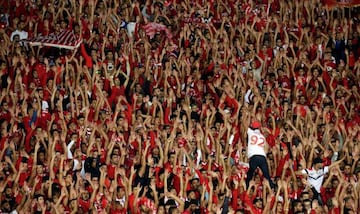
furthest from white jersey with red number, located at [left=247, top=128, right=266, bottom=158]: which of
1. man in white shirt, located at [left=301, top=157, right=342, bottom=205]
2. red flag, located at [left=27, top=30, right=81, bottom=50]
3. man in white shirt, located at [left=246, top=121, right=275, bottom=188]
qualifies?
red flag, located at [left=27, top=30, right=81, bottom=50]

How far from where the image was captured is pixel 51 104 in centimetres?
1259

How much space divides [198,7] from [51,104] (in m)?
3.38

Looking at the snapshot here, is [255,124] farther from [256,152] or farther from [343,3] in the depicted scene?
[343,3]

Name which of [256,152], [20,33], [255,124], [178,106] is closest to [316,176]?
[256,152]

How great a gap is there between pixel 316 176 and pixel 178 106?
227 cm

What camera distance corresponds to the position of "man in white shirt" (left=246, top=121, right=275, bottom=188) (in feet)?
37.8

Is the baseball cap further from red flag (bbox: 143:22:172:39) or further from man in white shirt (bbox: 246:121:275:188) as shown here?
red flag (bbox: 143:22:172:39)

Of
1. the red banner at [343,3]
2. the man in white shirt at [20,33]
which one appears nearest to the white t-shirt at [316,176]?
the red banner at [343,3]

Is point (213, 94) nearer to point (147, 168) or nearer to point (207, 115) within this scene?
point (207, 115)

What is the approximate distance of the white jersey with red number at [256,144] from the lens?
11.7 metres

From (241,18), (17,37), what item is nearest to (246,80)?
(241,18)

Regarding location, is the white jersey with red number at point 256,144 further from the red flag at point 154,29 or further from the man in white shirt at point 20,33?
the man in white shirt at point 20,33

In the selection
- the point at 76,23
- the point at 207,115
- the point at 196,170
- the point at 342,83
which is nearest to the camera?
the point at 196,170

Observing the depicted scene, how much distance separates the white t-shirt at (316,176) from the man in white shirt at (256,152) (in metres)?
0.53
